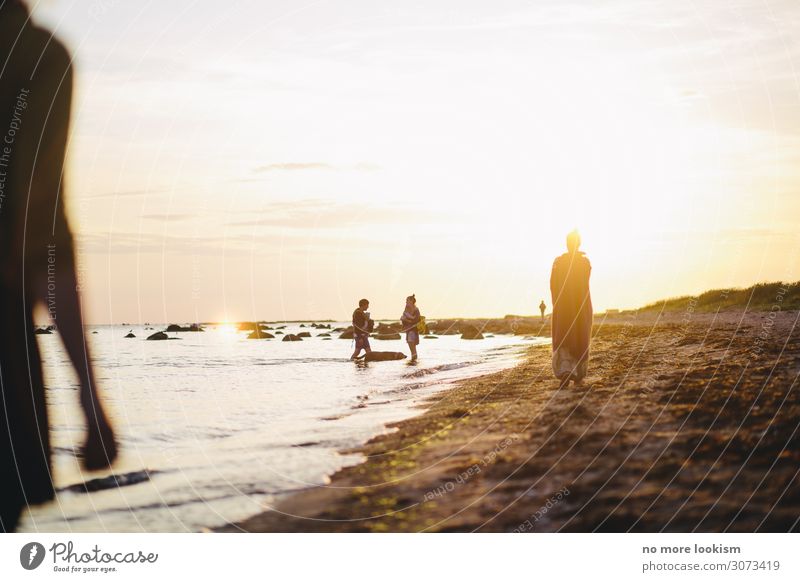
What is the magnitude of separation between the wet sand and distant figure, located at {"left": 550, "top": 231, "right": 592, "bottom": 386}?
1.68 m

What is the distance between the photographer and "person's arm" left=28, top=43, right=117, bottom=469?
6.36 m

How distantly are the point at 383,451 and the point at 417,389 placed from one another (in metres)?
7.00

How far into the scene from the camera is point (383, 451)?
938 centimetres

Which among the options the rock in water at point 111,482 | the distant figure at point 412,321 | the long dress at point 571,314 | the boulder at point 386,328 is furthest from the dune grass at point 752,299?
the rock in water at point 111,482

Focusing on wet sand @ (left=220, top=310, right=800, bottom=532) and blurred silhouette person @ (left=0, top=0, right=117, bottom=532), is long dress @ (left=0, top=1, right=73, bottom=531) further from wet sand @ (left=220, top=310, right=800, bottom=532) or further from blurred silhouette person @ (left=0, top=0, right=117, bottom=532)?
wet sand @ (left=220, top=310, right=800, bottom=532)

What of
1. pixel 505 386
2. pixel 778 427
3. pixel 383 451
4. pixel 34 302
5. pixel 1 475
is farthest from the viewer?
pixel 505 386

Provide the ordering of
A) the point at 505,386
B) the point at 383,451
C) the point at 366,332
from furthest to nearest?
the point at 366,332
the point at 505,386
the point at 383,451

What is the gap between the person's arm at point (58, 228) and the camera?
6363 mm

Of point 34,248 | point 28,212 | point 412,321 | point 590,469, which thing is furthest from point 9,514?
point 412,321

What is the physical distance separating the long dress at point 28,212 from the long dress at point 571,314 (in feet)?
27.2
